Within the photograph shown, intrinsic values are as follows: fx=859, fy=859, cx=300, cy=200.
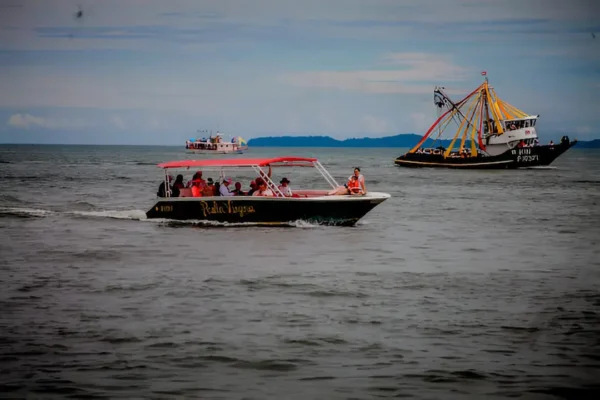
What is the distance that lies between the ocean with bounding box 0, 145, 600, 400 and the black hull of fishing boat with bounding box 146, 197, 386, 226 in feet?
1.20

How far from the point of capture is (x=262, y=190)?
28.5m

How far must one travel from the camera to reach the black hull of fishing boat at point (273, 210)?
2784 cm

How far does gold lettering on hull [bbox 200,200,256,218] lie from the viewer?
28.4 m

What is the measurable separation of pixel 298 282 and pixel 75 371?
782 centimetres

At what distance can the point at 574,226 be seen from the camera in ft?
111

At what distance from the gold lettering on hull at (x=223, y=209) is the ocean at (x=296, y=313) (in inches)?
21.8

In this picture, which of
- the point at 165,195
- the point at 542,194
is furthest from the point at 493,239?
the point at 542,194

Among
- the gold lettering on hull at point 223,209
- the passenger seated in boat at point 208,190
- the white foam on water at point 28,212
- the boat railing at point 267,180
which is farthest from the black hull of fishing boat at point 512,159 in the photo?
the gold lettering on hull at point 223,209

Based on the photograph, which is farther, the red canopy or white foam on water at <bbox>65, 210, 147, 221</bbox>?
white foam on water at <bbox>65, 210, 147, 221</bbox>

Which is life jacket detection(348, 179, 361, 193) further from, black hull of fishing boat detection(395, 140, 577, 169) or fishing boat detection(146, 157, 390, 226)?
black hull of fishing boat detection(395, 140, 577, 169)

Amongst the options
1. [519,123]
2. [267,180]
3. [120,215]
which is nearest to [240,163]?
[267,180]

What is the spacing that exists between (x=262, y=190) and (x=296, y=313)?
13275 millimetres

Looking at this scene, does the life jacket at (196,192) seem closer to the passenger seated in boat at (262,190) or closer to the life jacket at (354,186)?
the passenger seated in boat at (262,190)

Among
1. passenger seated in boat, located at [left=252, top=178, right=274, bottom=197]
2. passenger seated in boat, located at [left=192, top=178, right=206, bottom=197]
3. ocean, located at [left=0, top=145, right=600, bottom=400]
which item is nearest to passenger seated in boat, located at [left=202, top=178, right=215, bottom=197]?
passenger seated in boat, located at [left=192, top=178, right=206, bottom=197]
